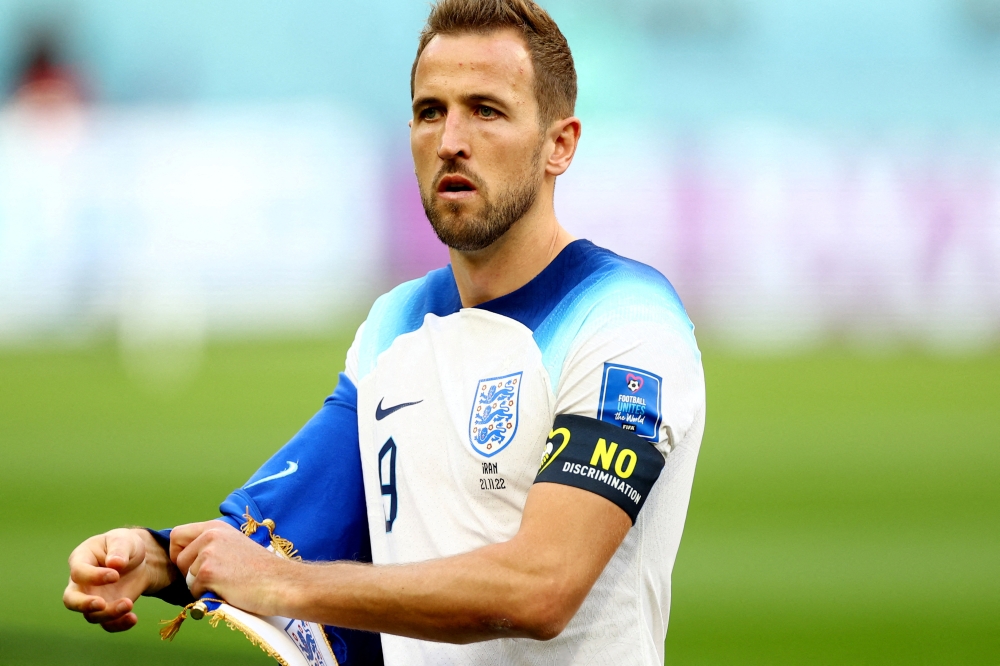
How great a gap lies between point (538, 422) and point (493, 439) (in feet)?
0.26

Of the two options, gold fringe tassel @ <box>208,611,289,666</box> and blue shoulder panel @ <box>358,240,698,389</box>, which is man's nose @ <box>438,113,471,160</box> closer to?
blue shoulder panel @ <box>358,240,698,389</box>

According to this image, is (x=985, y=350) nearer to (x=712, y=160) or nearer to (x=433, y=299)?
(x=712, y=160)

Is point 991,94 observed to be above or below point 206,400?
above

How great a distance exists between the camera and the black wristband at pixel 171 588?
6.07 feet

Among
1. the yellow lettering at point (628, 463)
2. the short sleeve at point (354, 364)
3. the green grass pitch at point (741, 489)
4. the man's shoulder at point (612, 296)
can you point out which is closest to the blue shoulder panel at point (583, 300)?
the man's shoulder at point (612, 296)

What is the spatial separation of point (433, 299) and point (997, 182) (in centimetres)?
560

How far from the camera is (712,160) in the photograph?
682 centimetres

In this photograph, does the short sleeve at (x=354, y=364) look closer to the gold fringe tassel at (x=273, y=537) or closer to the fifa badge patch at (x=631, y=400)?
the gold fringe tassel at (x=273, y=537)

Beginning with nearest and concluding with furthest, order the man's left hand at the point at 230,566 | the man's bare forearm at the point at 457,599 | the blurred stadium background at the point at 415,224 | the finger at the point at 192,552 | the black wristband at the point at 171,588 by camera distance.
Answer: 1. the man's bare forearm at the point at 457,599
2. the man's left hand at the point at 230,566
3. the finger at the point at 192,552
4. the black wristband at the point at 171,588
5. the blurred stadium background at the point at 415,224

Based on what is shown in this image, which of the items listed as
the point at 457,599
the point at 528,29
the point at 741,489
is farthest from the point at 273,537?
the point at 741,489

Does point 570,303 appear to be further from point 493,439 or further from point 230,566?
point 230,566

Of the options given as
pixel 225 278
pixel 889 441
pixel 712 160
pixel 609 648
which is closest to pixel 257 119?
pixel 225 278

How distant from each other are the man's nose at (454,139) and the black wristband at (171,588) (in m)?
0.79

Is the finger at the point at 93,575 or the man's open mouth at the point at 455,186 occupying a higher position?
the man's open mouth at the point at 455,186
